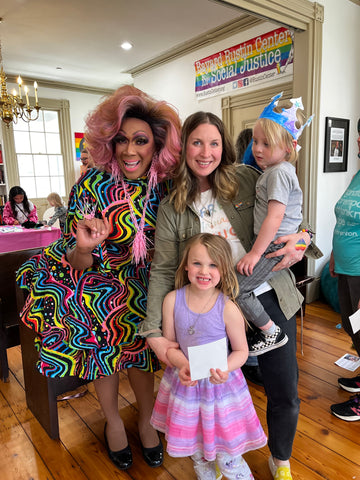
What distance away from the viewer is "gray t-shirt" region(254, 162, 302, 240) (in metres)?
1.28

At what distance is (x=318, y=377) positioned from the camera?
92.0 inches

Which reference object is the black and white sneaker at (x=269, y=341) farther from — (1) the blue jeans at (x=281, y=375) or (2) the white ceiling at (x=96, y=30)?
(2) the white ceiling at (x=96, y=30)

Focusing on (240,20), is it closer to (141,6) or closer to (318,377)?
(141,6)

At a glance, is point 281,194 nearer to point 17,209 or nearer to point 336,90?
point 336,90

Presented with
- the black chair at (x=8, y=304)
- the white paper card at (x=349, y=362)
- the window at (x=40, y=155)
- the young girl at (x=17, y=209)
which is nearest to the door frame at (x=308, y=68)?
the white paper card at (x=349, y=362)

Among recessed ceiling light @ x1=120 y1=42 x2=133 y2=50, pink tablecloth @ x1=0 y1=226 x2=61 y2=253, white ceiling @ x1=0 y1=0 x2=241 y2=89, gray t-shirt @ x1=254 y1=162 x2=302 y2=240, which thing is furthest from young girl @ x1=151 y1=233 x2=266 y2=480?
recessed ceiling light @ x1=120 y1=42 x2=133 y2=50

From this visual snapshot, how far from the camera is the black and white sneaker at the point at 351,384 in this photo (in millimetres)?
2157

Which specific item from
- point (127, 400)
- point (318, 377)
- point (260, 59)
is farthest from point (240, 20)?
point (127, 400)

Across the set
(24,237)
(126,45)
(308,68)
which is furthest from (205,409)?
(126,45)

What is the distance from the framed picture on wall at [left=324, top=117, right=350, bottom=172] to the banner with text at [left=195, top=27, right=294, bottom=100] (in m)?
0.94

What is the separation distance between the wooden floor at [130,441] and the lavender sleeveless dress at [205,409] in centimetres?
43

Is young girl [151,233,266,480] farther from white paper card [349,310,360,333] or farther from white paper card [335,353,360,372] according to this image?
white paper card [335,353,360,372]

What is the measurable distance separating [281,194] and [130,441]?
1456 millimetres

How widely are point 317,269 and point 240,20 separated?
3192 mm
